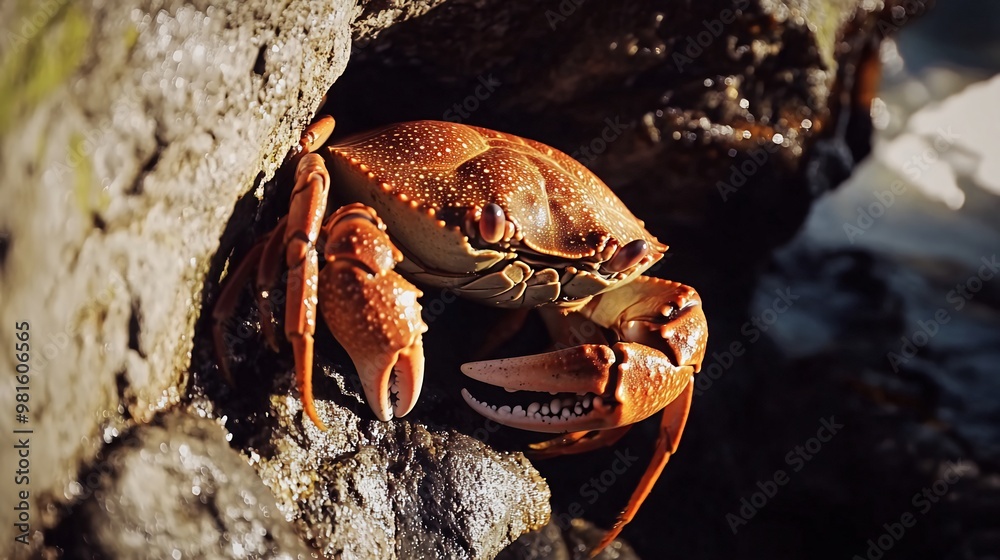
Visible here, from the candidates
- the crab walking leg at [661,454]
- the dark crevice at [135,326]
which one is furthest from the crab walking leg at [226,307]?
the crab walking leg at [661,454]

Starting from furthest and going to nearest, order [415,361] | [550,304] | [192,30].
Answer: [550,304] < [415,361] < [192,30]

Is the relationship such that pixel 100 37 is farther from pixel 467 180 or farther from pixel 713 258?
pixel 713 258

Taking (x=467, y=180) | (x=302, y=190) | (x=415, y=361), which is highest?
(x=302, y=190)

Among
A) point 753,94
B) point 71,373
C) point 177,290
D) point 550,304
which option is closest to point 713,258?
point 753,94

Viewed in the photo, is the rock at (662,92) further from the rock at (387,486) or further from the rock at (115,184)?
the rock at (387,486)

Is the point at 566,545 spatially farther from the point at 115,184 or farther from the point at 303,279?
the point at 115,184

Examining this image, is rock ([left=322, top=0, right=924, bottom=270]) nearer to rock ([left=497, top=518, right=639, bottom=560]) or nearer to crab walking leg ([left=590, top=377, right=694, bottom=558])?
crab walking leg ([left=590, top=377, right=694, bottom=558])
